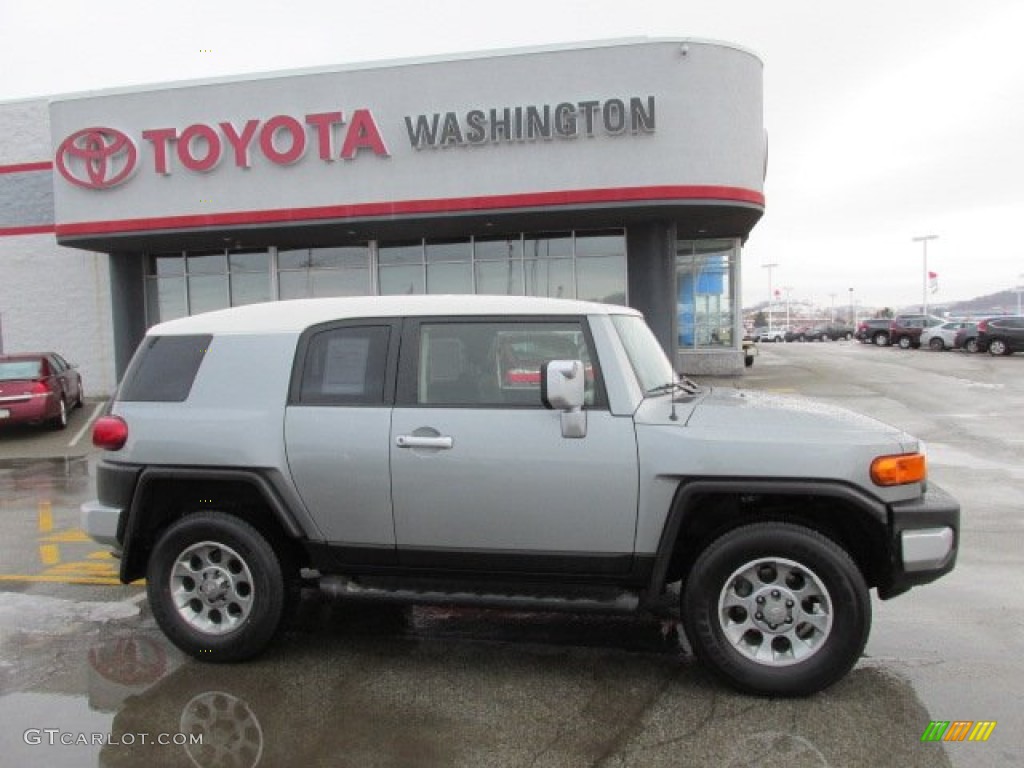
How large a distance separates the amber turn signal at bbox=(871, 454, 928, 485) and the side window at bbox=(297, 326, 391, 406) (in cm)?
242

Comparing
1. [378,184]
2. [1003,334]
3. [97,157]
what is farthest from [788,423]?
[1003,334]

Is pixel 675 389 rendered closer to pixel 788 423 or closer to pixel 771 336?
pixel 788 423

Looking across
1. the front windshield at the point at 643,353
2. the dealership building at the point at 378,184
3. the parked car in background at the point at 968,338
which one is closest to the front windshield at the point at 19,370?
the dealership building at the point at 378,184

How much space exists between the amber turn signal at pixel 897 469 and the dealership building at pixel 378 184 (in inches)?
506

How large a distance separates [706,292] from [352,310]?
65.0ft

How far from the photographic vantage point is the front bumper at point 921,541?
363cm

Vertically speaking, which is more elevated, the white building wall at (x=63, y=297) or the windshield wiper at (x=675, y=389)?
the white building wall at (x=63, y=297)

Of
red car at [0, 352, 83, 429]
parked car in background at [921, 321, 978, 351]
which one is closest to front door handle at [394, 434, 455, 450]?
red car at [0, 352, 83, 429]

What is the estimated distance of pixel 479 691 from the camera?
12.6 feet

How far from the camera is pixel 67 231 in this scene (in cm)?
1786

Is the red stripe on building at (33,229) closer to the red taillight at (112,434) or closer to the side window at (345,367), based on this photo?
the red taillight at (112,434)

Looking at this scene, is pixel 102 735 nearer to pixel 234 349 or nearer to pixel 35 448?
pixel 234 349

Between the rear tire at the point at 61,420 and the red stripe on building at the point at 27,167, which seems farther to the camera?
the red stripe on building at the point at 27,167

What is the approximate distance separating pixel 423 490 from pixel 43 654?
8.04 feet
